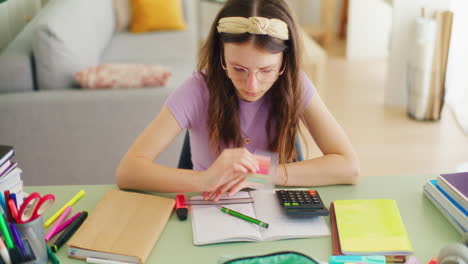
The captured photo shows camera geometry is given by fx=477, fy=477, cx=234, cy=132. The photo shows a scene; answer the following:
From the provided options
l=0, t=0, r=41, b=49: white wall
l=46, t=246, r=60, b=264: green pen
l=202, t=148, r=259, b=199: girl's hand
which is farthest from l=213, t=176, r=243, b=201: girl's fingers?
l=0, t=0, r=41, b=49: white wall

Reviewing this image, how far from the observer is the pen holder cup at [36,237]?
85 cm

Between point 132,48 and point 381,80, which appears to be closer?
point 132,48

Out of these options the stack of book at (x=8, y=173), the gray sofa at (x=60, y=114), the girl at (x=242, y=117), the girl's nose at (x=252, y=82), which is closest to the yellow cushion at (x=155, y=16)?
the gray sofa at (x=60, y=114)

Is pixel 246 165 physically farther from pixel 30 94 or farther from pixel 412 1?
pixel 412 1

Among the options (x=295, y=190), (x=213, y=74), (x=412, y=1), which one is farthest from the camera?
(x=412, y=1)

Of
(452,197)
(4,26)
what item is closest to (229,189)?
(452,197)

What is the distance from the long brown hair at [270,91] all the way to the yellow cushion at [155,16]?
244 cm

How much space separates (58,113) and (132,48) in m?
1.30

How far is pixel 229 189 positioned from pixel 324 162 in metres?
0.28

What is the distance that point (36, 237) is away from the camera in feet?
2.86

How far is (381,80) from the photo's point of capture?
13.2 feet

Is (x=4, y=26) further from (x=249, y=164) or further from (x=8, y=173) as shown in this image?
(x=249, y=164)

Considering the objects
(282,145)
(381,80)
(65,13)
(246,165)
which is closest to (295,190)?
(246,165)

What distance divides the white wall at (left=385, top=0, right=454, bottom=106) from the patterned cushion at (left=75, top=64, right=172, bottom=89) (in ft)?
5.91
